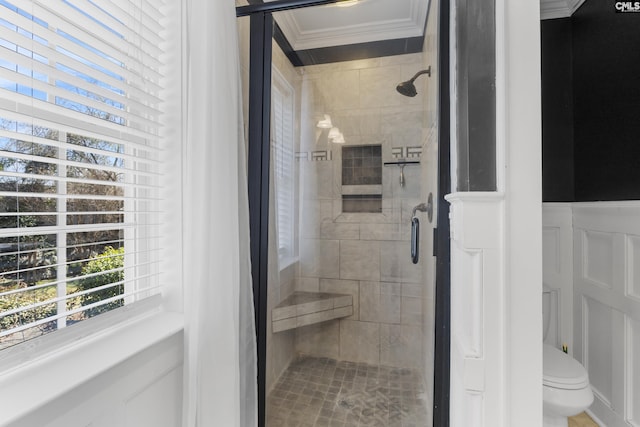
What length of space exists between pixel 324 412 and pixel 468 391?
2.59 ft

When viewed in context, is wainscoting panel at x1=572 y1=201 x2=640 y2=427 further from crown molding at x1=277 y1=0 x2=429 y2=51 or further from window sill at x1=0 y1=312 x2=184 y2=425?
window sill at x1=0 y1=312 x2=184 y2=425

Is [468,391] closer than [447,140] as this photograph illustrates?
Yes

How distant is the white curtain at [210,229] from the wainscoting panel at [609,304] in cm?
198

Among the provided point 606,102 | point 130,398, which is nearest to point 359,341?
point 130,398

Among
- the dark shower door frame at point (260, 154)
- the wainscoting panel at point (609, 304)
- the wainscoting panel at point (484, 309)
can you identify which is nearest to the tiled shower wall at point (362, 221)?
the dark shower door frame at point (260, 154)

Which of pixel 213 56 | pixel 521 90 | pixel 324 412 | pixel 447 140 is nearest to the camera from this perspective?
pixel 521 90

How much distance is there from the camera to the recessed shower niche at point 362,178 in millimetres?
1672

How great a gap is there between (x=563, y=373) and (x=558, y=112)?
1689 millimetres

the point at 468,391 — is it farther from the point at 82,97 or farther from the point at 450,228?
the point at 82,97

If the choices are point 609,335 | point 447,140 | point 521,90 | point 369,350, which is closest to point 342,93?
point 447,140

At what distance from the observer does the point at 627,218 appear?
166cm

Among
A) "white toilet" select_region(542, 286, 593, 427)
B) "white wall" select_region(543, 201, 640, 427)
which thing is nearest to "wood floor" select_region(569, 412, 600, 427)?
"white wall" select_region(543, 201, 640, 427)

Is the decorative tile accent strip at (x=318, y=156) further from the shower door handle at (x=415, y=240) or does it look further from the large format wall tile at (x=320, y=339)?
the large format wall tile at (x=320, y=339)

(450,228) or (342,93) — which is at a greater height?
(342,93)
